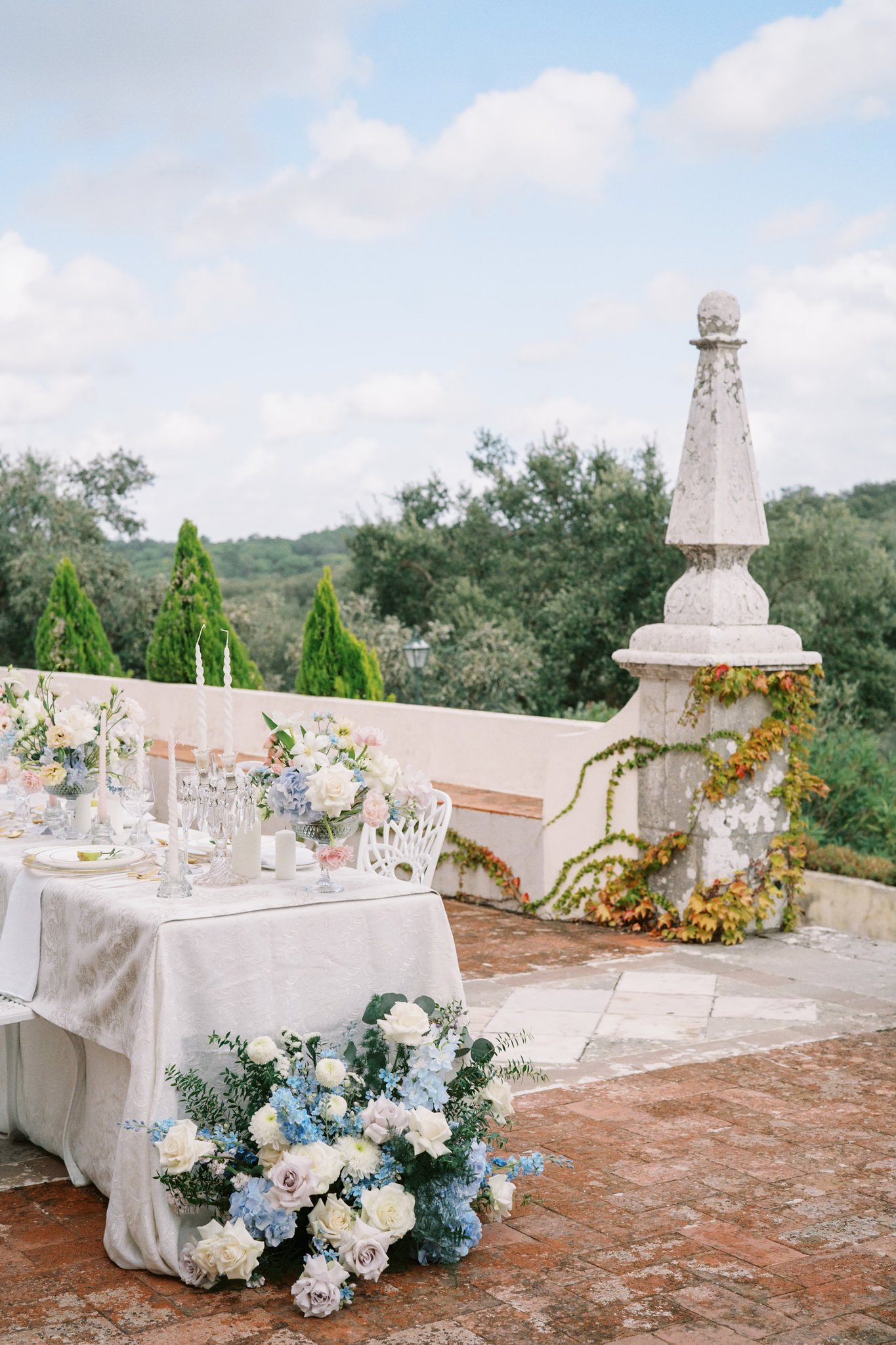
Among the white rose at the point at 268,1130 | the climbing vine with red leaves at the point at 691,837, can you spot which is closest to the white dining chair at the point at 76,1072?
the white rose at the point at 268,1130

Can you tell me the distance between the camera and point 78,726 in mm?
4852

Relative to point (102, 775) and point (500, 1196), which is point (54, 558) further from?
point (500, 1196)

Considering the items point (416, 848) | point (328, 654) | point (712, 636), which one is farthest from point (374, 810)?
point (328, 654)

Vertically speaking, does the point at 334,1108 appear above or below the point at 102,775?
below

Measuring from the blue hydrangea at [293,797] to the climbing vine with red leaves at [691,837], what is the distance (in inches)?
146

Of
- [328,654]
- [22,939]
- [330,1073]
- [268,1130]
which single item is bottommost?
[268,1130]

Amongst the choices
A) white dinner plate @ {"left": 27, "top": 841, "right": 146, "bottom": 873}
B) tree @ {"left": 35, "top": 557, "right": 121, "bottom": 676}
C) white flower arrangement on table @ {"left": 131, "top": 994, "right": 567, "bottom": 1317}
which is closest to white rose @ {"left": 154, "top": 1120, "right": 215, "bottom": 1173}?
white flower arrangement on table @ {"left": 131, "top": 994, "right": 567, "bottom": 1317}

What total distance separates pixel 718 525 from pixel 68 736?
3928mm

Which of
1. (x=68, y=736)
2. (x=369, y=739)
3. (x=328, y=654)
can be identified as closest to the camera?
(x=369, y=739)

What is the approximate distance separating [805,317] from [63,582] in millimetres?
17898

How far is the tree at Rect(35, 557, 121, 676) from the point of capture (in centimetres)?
1764

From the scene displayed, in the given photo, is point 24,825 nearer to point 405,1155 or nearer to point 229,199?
point 405,1155

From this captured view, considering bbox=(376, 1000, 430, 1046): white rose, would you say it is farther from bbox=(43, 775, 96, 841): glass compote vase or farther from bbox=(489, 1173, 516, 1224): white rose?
bbox=(43, 775, 96, 841): glass compote vase

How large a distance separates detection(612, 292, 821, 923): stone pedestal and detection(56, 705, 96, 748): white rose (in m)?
3.46
